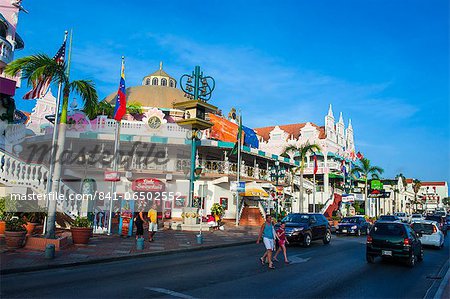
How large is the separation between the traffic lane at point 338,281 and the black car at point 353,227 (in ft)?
47.6

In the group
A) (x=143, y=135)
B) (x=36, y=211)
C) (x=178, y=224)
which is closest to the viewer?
(x=36, y=211)

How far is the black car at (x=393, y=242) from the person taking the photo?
44.3ft

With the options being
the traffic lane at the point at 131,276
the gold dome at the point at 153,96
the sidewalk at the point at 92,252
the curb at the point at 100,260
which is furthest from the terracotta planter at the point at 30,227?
the gold dome at the point at 153,96

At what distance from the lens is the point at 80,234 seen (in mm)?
16016

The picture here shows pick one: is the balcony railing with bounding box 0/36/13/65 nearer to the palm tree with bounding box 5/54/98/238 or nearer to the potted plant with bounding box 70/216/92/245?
the palm tree with bounding box 5/54/98/238

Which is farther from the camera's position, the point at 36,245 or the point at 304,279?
the point at 36,245

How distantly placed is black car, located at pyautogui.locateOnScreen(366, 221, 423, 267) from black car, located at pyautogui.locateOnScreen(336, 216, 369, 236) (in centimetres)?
1543

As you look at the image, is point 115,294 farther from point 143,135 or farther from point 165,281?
point 143,135

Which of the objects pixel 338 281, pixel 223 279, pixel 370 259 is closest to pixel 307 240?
pixel 370 259

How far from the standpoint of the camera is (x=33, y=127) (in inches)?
1535

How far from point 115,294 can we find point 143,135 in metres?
26.1

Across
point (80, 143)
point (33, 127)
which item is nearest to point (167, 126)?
point (80, 143)

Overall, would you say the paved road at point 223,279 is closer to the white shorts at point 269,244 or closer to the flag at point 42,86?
the white shorts at point 269,244

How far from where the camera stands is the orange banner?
1549 inches
